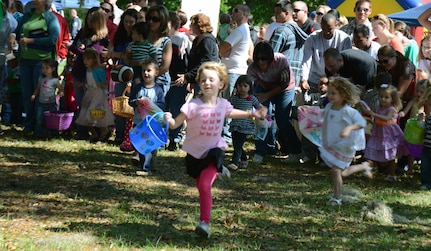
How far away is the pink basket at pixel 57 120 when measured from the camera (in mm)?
13109

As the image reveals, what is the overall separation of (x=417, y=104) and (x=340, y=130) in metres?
2.81

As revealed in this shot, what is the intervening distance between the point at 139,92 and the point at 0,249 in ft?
14.5

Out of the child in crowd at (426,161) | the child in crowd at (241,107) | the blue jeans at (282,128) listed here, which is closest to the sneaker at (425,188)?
the child in crowd at (426,161)

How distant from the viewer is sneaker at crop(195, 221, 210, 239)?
736cm

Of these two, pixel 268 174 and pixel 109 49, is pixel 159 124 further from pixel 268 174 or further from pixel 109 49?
pixel 109 49

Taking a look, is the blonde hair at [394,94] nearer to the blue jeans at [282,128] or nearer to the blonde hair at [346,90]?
the blue jeans at [282,128]

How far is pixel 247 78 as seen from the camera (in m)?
11.5

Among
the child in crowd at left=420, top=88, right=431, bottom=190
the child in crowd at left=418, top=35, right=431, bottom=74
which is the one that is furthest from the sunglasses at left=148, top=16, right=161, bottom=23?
the child in crowd at left=418, top=35, right=431, bottom=74

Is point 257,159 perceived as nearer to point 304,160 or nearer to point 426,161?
point 304,160

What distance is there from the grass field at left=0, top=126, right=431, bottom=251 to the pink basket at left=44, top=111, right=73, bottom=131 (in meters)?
1.10

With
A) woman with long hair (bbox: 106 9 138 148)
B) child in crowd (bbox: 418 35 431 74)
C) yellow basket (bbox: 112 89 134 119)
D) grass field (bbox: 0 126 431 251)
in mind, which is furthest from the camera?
child in crowd (bbox: 418 35 431 74)

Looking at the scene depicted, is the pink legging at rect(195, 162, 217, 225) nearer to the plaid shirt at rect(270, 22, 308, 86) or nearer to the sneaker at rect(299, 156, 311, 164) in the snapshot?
the sneaker at rect(299, 156, 311, 164)

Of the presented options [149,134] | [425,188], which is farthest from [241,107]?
[149,134]

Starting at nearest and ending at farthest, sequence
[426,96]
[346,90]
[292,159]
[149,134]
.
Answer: [149,134]
[346,90]
[426,96]
[292,159]
